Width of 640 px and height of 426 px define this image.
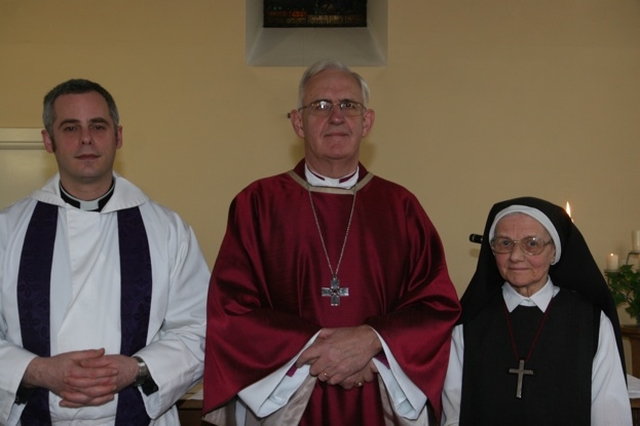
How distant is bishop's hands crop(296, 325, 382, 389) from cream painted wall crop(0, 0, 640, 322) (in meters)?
3.52

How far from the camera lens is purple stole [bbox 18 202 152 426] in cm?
345

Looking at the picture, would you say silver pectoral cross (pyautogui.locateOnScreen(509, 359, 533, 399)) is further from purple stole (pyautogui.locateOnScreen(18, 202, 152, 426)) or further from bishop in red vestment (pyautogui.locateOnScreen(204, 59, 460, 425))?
purple stole (pyautogui.locateOnScreen(18, 202, 152, 426))

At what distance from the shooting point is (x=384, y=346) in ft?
11.3

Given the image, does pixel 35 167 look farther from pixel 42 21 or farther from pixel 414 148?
pixel 414 148

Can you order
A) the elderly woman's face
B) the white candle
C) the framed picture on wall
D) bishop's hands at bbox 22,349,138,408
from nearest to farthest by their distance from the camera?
bishop's hands at bbox 22,349,138,408
the elderly woman's face
the white candle
the framed picture on wall

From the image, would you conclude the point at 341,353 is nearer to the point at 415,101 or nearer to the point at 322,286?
the point at 322,286

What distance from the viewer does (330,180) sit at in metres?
3.94

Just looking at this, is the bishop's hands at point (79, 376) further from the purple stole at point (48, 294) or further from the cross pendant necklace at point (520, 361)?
the cross pendant necklace at point (520, 361)

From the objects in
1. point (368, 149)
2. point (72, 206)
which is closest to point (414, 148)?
point (368, 149)

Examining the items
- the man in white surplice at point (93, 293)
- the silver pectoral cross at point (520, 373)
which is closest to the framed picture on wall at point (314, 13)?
the man in white surplice at point (93, 293)

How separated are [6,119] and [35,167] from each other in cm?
47

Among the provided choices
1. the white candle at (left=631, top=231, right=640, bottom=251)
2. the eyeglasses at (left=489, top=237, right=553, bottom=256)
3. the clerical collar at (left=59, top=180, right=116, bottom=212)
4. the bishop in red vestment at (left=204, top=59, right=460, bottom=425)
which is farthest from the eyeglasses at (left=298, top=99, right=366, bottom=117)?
the white candle at (left=631, top=231, right=640, bottom=251)

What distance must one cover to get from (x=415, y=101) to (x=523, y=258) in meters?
3.43

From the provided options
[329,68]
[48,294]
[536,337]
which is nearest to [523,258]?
[536,337]
